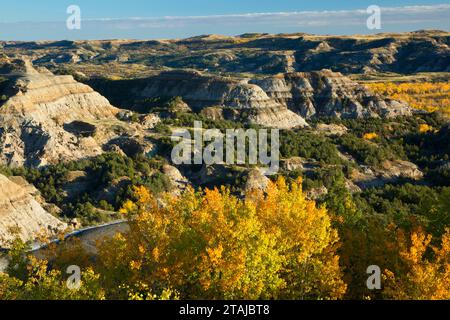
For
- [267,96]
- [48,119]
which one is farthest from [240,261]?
[267,96]

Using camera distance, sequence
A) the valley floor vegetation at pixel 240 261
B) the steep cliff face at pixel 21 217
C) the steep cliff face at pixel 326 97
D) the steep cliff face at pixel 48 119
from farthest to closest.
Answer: the steep cliff face at pixel 326 97 → the steep cliff face at pixel 48 119 → the steep cliff face at pixel 21 217 → the valley floor vegetation at pixel 240 261

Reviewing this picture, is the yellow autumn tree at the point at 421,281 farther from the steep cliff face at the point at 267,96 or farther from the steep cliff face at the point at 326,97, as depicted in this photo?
the steep cliff face at the point at 326,97

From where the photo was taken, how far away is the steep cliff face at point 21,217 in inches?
2159

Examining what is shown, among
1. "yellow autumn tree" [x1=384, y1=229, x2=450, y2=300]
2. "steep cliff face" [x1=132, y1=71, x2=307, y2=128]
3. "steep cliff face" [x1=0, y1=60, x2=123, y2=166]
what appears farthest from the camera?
"steep cliff face" [x1=132, y1=71, x2=307, y2=128]

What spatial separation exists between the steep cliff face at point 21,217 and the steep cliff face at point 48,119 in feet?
108

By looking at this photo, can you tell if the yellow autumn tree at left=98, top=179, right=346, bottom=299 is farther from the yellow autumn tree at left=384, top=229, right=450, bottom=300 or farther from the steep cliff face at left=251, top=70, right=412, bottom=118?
the steep cliff face at left=251, top=70, right=412, bottom=118

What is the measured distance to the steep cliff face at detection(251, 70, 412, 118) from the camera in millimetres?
156375

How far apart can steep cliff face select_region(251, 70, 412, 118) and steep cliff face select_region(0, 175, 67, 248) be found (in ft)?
340

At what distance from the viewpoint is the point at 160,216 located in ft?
123

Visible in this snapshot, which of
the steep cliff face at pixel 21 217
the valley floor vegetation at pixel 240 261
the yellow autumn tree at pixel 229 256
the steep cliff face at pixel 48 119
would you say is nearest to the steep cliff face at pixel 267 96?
the steep cliff face at pixel 48 119

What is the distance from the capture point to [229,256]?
3152 cm

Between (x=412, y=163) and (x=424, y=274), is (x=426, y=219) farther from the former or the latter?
(x=412, y=163)

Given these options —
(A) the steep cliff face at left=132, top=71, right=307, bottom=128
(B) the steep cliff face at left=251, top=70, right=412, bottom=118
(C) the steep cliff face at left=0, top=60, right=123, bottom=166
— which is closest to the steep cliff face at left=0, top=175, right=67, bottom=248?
(C) the steep cliff face at left=0, top=60, right=123, bottom=166

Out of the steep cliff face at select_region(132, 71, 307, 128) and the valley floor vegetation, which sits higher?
the steep cliff face at select_region(132, 71, 307, 128)
